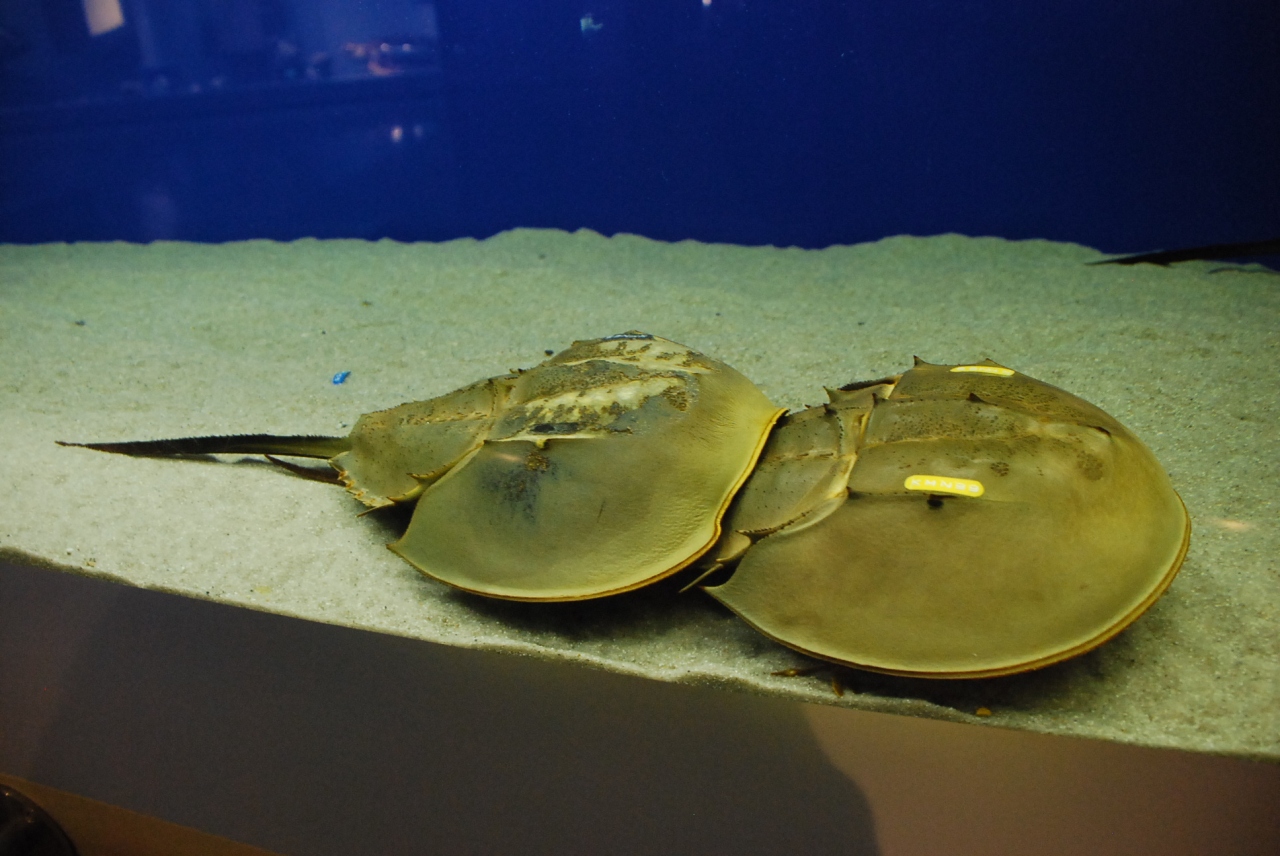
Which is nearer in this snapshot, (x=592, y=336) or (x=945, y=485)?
(x=945, y=485)

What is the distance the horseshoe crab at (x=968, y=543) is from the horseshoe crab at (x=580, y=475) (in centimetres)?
16

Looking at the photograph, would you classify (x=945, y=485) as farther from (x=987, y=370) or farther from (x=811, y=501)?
(x=987, y=370)

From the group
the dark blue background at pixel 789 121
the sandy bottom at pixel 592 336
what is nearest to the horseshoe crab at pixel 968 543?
the sandy bottom at pixel 592 336

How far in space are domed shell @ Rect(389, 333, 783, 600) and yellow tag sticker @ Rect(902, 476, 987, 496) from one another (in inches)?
13.2

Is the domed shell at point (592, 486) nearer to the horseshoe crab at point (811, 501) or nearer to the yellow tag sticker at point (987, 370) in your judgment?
the horseshoe crab at point (811, 501)

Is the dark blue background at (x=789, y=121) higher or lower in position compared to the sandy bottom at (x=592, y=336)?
higher

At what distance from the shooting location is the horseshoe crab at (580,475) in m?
1.32

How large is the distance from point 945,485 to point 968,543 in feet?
0.30

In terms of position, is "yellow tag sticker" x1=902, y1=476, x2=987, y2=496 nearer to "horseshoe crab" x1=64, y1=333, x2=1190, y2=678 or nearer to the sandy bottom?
"horseshoe crab" x1=64, y1=333, x2=1190, y2=678

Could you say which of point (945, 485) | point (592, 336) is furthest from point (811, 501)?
point (592, 336)

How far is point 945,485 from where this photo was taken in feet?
3.62

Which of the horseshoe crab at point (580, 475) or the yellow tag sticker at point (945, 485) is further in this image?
the horseshoe crab at point (580, 475)

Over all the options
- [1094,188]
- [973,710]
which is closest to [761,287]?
[1094,188]

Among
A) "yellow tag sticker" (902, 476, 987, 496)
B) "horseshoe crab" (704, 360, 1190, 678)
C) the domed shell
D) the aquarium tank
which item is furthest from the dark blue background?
"yellow tag sticker" (902, 476, 987, 496)
